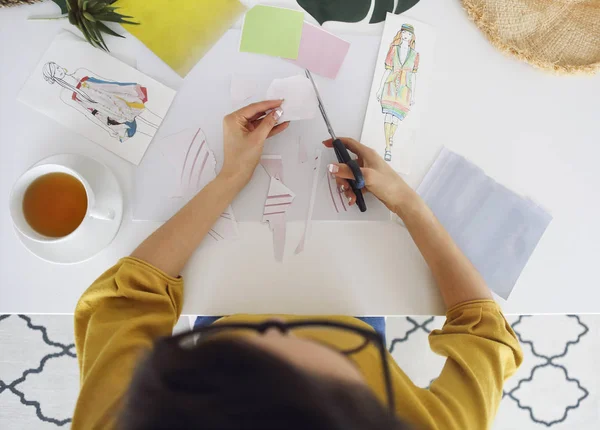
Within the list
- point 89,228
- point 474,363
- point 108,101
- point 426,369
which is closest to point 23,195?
point 89,228

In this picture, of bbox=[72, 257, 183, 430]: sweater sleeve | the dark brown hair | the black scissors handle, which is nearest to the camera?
the dark brown hair

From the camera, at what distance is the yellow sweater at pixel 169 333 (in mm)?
537

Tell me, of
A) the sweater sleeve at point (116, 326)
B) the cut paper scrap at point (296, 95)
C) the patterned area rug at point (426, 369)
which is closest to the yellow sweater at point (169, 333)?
the sweater sleeve at point (116, 326)

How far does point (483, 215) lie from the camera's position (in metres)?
0.70

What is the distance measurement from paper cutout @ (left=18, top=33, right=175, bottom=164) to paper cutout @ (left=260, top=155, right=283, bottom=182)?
0.17 m

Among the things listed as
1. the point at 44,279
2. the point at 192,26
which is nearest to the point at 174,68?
the point at 192,26

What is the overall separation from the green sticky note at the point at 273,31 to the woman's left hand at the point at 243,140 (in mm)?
99

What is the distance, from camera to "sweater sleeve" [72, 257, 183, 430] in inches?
20.8

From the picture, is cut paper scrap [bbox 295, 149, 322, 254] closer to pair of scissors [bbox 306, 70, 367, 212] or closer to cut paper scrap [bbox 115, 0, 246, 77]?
pair of scissors [bbox 306, 70, 367, 212]

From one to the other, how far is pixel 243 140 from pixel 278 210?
121 millimetres

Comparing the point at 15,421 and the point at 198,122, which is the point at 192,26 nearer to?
the point at 198,122

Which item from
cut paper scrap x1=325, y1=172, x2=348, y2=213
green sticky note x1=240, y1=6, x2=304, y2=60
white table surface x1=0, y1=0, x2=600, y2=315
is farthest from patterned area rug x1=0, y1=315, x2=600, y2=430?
green sticky note x1=240, y1=6, x2=304, y2=60

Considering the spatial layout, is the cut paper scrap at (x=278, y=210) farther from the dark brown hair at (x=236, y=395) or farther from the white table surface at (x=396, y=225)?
the dark brown hair at (x=236, y=395)

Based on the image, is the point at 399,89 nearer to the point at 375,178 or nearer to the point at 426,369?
the point at 375,178
